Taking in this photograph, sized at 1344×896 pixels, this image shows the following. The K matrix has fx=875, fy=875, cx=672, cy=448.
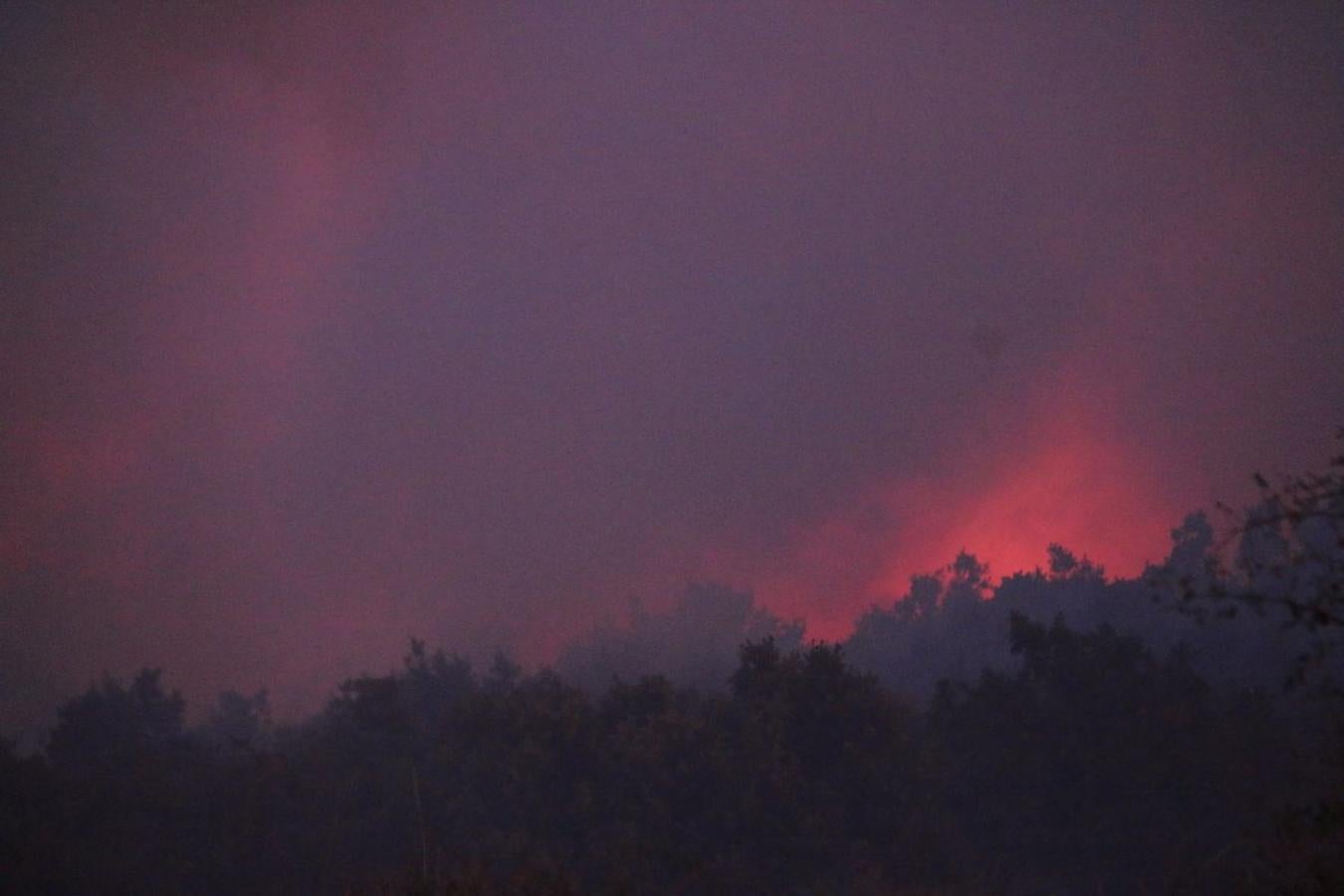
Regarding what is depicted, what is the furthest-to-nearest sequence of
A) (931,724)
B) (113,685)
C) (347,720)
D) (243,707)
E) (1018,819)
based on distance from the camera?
(243,707) < (113,685) < (347,720) < (931,724) < (1018,819)

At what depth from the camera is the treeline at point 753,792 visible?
25.0 meters

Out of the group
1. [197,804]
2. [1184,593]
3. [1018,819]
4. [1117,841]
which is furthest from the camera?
[197,804]

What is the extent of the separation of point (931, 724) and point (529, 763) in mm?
14753

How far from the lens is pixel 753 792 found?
26.4 meters

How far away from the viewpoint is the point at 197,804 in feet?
96.9

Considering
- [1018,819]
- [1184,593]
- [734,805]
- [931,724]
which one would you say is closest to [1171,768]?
[1018,819]

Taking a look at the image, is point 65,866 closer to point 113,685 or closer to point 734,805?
point 734,805

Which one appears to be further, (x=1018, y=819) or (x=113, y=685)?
(x=113, y=685)

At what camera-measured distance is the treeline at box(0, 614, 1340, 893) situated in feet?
81.9

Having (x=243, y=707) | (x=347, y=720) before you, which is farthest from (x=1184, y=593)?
(x=243, y=707)

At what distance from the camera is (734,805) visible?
26.5m

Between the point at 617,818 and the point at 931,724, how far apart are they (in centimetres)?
1276

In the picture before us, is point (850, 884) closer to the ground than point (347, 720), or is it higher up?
closer to the ground

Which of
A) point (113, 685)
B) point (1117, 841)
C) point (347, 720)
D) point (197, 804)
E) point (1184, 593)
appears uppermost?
point (113, 685)
